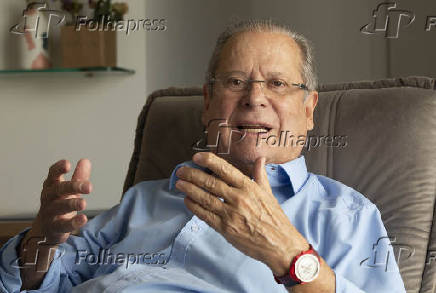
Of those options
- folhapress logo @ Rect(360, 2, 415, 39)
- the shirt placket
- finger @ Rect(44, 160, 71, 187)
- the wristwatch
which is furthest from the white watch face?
folhapress logo @ Rect(360, 2, 415, 39)

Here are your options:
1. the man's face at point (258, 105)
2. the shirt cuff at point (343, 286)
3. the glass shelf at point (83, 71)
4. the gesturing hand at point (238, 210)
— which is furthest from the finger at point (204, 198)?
the glass shelf at point (83, 71)

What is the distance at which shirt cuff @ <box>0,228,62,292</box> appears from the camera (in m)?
1.21

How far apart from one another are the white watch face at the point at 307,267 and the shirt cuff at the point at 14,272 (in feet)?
1.79

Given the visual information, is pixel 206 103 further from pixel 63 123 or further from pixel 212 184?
pixel 63 123

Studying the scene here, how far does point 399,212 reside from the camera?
1.34m

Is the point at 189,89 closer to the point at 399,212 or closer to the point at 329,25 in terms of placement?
the point at 399,212

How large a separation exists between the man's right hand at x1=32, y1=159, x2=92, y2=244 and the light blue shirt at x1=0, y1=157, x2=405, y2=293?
0.15 meters

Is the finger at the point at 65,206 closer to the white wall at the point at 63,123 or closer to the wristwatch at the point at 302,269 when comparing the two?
the wristwatch at the point at 302,269

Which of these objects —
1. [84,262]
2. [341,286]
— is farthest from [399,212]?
[84,262]

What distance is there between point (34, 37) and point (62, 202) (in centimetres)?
152

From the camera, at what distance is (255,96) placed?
1.34 m

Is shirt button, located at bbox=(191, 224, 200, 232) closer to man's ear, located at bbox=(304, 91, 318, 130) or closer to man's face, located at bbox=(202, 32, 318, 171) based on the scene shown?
man's face, located at bbox=(202, 32, 318, 171)

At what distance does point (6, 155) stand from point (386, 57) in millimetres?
1731

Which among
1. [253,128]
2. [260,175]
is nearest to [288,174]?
[253,128]
